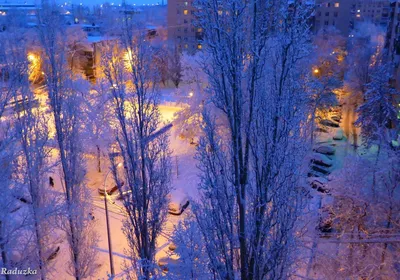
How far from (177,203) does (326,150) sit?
906cm

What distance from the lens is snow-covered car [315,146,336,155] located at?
19.8 meters

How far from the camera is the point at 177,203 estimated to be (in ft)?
48.8

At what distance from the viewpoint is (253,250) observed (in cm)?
505

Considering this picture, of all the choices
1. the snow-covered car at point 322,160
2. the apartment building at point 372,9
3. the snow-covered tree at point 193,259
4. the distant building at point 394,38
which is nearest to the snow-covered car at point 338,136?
the snow-covered car at point 322,160

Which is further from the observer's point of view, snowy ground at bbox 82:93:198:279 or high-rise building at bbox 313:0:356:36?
high-rise building at bbox 313:0:356:36

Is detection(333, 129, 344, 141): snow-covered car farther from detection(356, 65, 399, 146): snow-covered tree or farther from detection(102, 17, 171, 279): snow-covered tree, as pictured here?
detection(102, 17, 171, 279): snow-covered tree

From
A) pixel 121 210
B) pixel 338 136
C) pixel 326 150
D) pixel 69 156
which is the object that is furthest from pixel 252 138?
pixel 338 136

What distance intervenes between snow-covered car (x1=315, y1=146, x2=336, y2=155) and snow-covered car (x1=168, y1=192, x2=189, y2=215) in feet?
27.1

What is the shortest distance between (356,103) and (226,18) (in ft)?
73.5

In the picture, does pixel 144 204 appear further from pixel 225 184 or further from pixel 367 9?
pixel 367 9

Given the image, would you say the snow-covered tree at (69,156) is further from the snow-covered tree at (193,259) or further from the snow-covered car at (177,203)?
the snow-covered car at (177,203)

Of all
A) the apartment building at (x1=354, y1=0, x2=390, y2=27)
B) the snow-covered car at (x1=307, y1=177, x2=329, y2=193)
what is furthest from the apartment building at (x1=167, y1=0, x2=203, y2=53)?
the snow-covered car at (x1=307, y1=177, x2=329, y2=193)
